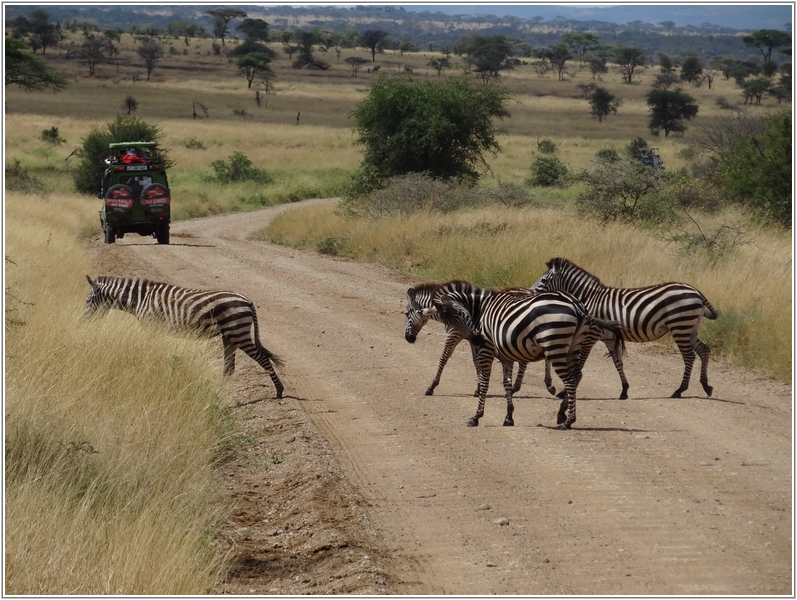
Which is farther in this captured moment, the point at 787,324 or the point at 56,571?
the point at 787,324

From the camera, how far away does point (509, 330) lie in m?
8.26

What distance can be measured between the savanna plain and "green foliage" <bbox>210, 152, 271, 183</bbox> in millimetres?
27164

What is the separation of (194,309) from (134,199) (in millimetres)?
15199

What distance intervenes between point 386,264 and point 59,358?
479 inches

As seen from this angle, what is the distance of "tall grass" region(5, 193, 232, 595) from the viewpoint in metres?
5.25

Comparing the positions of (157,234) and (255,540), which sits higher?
(255,540)

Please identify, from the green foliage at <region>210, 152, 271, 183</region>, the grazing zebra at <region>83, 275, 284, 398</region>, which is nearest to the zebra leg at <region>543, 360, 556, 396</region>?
the grazing zebra at <region>83, 275, 284, 398</region>

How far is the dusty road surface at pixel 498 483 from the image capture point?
213 inches

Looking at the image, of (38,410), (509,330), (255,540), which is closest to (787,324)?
(509,330)

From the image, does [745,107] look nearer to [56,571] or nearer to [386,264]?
[386,264]

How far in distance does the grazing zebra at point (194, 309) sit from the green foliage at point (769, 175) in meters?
14.7

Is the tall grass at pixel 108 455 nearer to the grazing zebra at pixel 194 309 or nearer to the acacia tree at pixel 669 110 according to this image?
the grazing zebra at pixel 194 309

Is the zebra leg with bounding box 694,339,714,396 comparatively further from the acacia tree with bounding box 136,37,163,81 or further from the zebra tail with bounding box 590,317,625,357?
the acacia tree with bounding box 136,37,163,81

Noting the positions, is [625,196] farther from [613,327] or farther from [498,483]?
[498,483]
